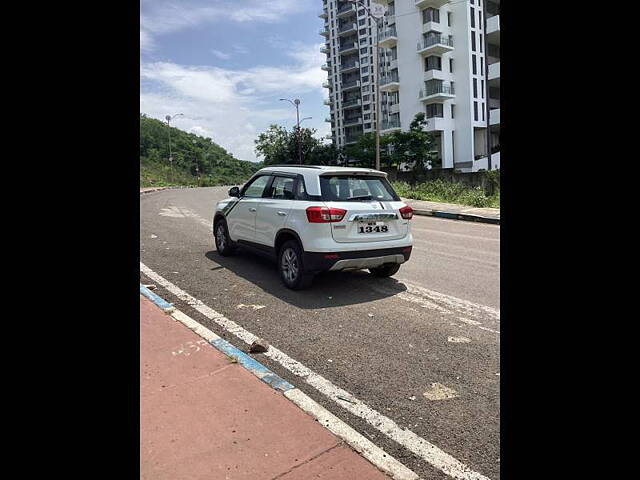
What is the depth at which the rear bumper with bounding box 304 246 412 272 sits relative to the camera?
19.4 feet

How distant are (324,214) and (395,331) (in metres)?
1.79

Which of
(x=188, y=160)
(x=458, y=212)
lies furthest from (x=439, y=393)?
(x=188, y=160)

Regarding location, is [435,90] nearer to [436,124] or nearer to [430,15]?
[436,124]

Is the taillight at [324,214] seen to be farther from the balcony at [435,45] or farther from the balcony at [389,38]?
the balcony at [389,38]

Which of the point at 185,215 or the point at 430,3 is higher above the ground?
the point at 430,3

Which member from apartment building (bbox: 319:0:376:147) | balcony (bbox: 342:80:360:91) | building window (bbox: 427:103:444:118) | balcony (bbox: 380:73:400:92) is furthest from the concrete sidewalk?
balcony (bbox: 342:80:360:91)

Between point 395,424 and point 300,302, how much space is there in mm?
2881

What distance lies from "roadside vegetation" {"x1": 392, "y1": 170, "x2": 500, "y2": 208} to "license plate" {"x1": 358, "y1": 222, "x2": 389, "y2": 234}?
12.9 m

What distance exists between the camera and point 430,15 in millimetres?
47594

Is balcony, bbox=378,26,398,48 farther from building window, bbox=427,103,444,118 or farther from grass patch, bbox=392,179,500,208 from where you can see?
grass patch, bbox=392,179,500,208
